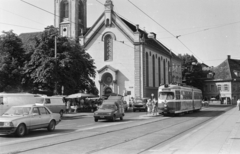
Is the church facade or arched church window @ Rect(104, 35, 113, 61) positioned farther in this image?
arched church window @ Rect(104, 35, 113, 61)

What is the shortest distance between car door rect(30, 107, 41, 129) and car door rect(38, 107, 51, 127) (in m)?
0.26

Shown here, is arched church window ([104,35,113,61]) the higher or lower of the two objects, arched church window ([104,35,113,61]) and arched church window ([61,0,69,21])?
the lower

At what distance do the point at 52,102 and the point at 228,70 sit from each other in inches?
2611

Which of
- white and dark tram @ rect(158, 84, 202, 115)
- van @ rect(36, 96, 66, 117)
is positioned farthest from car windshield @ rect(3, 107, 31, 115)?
white and dark tram @ rect(158, 84, 202, 115)

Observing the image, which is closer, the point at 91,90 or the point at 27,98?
the point at 27,98

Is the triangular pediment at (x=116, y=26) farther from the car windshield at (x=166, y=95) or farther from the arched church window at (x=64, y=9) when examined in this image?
the car windshield at (x=166, y=95)

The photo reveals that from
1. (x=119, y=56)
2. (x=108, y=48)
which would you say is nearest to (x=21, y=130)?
(x=119, y=56)

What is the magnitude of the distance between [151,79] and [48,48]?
28.1 meters

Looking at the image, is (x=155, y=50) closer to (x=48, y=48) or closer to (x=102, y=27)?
(x=102, y=27)

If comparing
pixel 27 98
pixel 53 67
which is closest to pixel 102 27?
pixel 53 67

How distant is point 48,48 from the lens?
3584cm

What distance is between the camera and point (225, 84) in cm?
8238

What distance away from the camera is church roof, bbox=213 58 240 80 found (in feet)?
269

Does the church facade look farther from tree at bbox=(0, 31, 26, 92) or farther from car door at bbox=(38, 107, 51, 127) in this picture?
car door at bbox=(38, 107, 51, 127)
